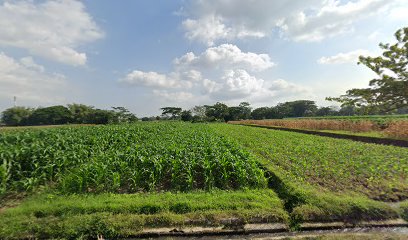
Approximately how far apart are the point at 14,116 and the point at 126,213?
74.2m

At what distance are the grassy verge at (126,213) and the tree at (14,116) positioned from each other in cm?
7176

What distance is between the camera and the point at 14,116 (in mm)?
60344

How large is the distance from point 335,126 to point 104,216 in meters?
26.2

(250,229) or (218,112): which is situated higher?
(218,112)

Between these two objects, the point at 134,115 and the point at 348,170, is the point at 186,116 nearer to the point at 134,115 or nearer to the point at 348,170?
the point at 134,115

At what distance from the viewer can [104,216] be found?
166 inches

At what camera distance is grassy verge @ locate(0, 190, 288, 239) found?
3943mm

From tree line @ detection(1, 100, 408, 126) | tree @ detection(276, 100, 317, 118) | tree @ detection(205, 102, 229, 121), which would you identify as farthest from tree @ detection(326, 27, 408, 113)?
tree @ detection(276, 100, 317, 118)

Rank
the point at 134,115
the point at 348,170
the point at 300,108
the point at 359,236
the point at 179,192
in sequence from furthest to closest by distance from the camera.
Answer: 1. the point at 300,108
2. the point at 134,115
3. the point at 348,170
4. the point at 179,192
5. the point at 359,236

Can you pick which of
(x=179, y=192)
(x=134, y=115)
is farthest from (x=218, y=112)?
(x=179, y=192)

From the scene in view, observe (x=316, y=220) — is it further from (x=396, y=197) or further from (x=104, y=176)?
(x=104, y=176)

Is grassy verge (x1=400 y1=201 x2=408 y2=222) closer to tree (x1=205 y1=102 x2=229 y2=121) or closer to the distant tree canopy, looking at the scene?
the distant tree canopy

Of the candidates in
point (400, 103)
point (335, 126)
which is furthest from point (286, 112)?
point (400, 103)

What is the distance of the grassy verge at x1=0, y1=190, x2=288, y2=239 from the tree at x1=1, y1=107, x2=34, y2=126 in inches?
2825
